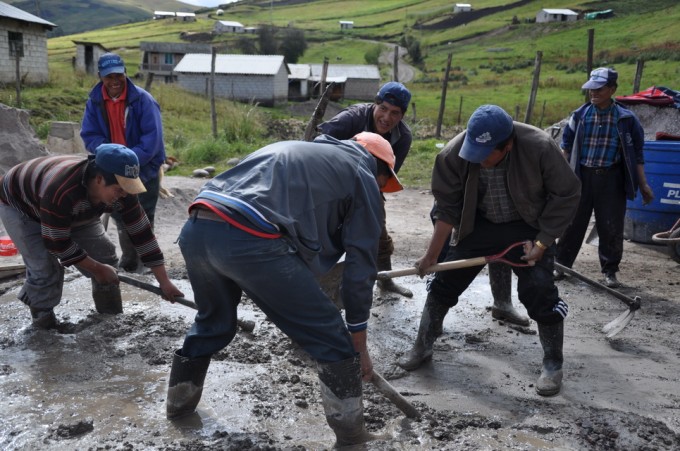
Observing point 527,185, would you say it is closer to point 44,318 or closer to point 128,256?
point 44,318

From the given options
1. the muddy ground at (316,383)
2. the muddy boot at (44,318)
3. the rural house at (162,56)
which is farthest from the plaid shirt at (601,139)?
the rural house at (162,56)

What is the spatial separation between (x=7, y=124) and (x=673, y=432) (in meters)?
Result: 7.96

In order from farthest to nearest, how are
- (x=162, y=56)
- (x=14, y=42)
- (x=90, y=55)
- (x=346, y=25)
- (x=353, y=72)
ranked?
(x=346, y=25) < (x=162, y=56) < (x=353, y=72) < (x=90, y=55) < (x=14, y=42)

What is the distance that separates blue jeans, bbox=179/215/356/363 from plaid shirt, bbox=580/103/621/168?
3.81 meters

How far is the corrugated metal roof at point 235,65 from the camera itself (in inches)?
1526

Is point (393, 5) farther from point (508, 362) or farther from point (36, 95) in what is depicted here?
point (508, 362)

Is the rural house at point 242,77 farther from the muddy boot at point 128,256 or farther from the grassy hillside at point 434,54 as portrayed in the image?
the muddy boot at point 128,256

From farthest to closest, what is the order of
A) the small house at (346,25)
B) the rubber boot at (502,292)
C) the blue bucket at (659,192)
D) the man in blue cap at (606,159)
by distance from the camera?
the small house at (346,25), the blue bucket at (659,192), the man in blue cap at (606,159), the rubber boot at (502,292)

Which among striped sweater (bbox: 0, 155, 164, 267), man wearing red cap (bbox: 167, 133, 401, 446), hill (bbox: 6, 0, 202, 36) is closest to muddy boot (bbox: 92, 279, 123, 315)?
striped sweater (bbox: 0, 155, 164, 267)

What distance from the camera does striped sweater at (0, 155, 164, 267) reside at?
3900mm

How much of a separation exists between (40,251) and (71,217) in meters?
0.65

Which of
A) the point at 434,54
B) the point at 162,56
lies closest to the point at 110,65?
the point at 162,56

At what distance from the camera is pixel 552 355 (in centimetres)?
403

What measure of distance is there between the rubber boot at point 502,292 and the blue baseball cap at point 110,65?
11.0ft
